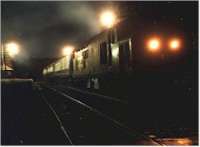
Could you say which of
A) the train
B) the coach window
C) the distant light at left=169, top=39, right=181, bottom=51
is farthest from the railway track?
the coach window

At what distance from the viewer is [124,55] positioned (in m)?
12.4

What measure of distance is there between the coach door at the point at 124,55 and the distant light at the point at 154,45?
2.85ft

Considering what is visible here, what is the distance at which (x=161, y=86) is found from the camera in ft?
37.3

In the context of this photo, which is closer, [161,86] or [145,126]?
[145,126]

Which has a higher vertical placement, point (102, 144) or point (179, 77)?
point (179, 77)

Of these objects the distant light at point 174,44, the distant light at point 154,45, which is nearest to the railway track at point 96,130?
the distant light at point 154,45

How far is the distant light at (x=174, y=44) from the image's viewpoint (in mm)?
11438

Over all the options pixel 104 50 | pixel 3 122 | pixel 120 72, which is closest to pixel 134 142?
pixel 3 122

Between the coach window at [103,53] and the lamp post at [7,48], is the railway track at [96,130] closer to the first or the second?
the coach window at [103,53]

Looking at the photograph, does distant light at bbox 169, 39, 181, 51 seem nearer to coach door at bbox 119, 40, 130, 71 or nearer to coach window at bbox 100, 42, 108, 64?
coach door at bbox 119, 40, 130, 71

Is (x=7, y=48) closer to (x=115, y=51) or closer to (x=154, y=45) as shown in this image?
(x=115, y=51)

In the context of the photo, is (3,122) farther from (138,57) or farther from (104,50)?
(104,50)

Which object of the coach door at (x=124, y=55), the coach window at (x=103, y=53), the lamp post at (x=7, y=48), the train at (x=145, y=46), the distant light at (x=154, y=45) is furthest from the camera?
the lamp post at (x=7, y=48)

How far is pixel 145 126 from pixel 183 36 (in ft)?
15.3
